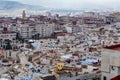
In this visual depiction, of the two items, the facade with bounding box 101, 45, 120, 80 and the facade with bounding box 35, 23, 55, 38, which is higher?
the facade with bounding box 101, 45, 120, 80

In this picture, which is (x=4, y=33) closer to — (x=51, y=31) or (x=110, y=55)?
(x=51, y=31)

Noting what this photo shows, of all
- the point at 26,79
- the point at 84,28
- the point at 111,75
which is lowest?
the point at 84,28

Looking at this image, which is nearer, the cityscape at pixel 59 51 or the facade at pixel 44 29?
the cityscape at pixel 59 51

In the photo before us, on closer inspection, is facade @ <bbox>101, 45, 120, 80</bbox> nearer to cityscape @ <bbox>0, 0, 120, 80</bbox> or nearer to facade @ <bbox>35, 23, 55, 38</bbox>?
cityscape @ <bbox>0, 0, 120, 80</bbox>

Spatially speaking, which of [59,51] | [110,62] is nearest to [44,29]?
[59,51]

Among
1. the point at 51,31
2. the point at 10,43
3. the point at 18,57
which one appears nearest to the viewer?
the point at 18,57

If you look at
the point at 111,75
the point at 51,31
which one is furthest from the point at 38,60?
the point at 51,31

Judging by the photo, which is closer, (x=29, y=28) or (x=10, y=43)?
(x=10, y=43)

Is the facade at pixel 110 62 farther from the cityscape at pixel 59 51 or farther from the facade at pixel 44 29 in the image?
the facade at pixel 44 29

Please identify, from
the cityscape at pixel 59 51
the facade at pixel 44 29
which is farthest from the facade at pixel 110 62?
the facade at pixel 44 29

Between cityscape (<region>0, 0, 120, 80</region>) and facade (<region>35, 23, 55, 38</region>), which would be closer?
cityscape (<region>0, 0, 120, 80</region>)

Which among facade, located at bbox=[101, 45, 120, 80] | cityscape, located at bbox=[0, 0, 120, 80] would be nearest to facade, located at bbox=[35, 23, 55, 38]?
cityscape, located at bbox=[0, 0, 120, 80]
